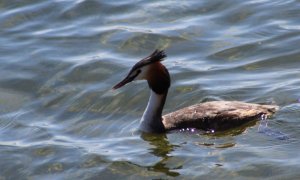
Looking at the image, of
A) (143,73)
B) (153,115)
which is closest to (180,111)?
(153,115)

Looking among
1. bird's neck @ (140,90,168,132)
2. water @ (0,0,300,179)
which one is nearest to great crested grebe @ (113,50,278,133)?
bird's neck @ (140,90,168,132)

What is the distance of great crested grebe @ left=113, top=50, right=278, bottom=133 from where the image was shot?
10414 millimetres

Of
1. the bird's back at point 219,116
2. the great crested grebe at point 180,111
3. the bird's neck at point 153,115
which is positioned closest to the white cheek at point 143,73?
the great crested grebe at point 180,111

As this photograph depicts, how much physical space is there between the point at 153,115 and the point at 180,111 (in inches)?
13.7

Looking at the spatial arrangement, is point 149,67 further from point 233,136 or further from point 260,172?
point 260,172

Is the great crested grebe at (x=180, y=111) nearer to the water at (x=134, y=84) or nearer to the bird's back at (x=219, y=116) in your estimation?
the bird's back at (x=219, y=116)

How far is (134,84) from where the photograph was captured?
11930 millimetres

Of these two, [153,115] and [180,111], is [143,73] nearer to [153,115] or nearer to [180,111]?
[153,115]

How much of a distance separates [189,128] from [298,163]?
1.88 m

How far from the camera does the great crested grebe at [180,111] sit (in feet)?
34.2

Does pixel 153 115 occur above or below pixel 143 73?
below

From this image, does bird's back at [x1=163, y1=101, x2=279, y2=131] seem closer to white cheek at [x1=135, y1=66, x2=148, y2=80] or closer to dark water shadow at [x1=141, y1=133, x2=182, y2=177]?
dark water shadow at [x1=141, y1=133, x2=182, y2=177]

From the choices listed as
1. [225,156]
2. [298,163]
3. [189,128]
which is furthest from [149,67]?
[298,163]

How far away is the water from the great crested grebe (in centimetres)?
14
